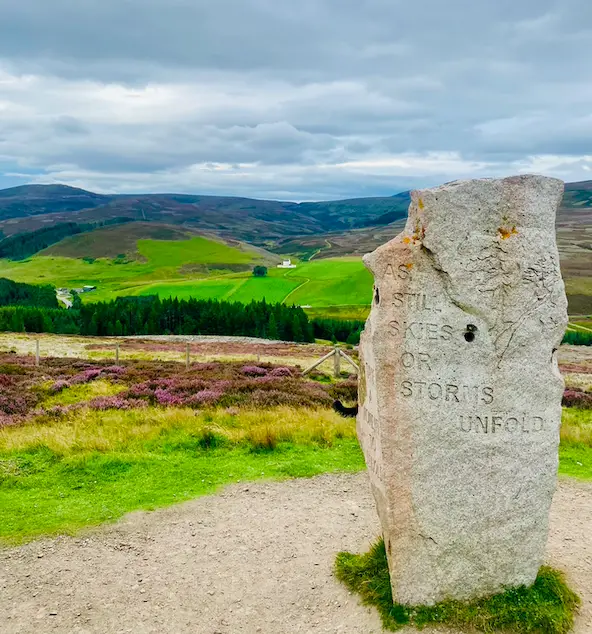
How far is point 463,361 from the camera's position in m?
7.29

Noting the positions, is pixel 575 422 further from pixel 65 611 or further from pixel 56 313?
pixel 56 313

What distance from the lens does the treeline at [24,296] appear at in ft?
478

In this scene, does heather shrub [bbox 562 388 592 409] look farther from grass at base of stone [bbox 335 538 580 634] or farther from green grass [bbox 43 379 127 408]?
green grass [bbox 43 379 127 408]

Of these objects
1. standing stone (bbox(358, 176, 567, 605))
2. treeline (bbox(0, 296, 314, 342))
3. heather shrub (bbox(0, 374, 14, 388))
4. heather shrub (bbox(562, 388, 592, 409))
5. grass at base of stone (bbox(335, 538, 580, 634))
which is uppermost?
standing stone (bbox(358, 176, 567, 605))

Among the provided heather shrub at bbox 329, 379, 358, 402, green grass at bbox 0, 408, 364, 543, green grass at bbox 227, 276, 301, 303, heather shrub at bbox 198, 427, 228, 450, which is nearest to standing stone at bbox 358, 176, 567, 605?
green grass at bbox 0, 408, 364, 543

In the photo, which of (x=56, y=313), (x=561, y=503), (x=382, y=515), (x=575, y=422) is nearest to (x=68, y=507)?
(x=382, y=515)

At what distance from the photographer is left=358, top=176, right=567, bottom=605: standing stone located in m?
7.17

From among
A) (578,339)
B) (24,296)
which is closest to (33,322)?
(24,296)

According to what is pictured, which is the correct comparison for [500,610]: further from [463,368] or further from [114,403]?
[114,403]

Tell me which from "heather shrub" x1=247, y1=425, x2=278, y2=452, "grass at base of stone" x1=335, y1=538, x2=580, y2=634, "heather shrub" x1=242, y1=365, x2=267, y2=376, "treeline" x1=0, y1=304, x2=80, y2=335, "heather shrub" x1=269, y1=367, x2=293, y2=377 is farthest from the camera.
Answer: "treeline" x1=0, y1=304, x2=80, y2=335

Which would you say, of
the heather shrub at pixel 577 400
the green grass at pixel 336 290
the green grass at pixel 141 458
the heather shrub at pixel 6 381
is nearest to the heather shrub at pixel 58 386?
the heather shrub at pixel 6 381

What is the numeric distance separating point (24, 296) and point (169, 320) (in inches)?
2679

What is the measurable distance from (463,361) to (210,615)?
16.3ft

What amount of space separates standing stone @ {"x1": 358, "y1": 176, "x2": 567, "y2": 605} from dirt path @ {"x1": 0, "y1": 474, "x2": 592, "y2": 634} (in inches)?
60.7
